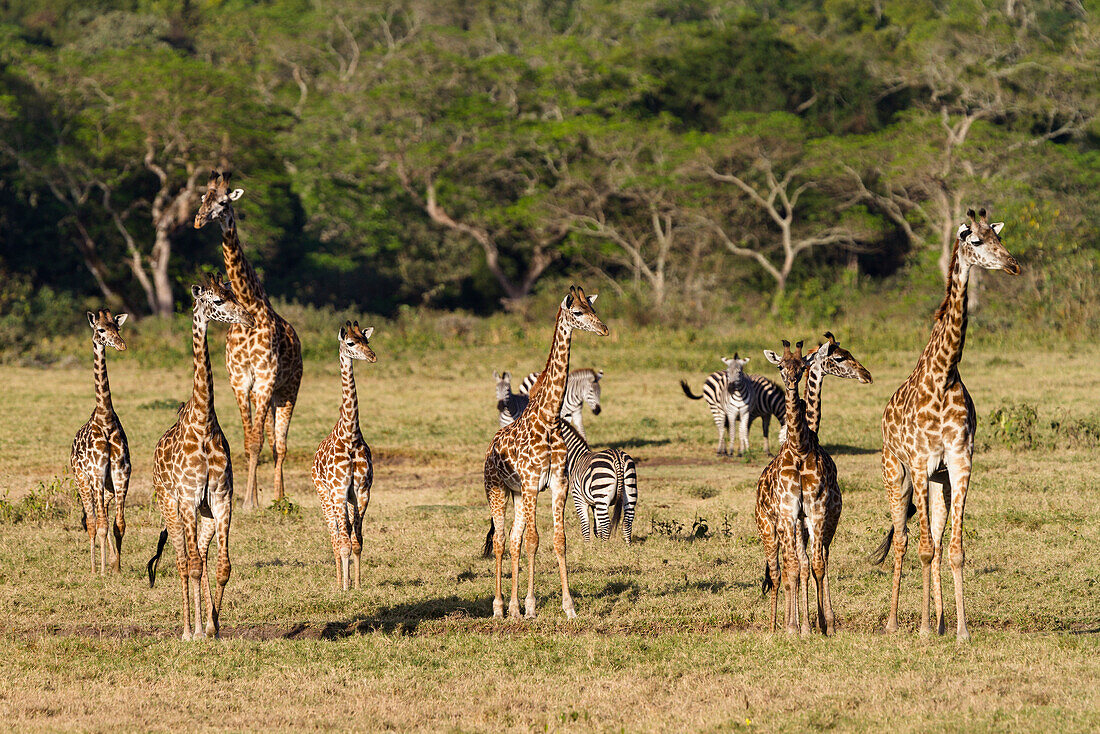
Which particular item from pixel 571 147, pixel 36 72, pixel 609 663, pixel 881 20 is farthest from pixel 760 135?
pixel 609 663

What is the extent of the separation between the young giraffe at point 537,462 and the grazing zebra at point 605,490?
2.51m

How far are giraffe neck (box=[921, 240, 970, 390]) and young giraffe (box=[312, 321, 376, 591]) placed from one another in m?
4.59

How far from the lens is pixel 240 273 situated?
15312mm

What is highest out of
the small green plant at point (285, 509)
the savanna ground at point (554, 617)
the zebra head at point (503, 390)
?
the zebra head at point (503, 390)

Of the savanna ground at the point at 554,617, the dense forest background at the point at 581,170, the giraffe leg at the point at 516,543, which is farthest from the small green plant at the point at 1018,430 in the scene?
the dense forest background at the point at 581,170

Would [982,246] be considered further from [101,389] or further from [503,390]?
[503,390]

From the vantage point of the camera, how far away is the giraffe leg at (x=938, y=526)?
921 centimetres

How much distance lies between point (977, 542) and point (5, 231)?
35092 mm

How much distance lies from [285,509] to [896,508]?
701 cm

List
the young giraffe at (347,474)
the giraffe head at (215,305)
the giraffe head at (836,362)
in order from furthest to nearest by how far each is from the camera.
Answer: the young giraffe at (347,474)
the giraffe head at (836,362)
the giraffe head at (215,305)

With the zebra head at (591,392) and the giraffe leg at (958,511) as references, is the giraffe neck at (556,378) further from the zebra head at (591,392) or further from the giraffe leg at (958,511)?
the zebra head at (591,392)

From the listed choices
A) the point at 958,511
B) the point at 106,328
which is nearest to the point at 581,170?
the point at 106,328

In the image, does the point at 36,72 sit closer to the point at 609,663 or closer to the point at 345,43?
the point at 345,43

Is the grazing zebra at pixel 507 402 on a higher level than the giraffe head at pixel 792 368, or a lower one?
lower
